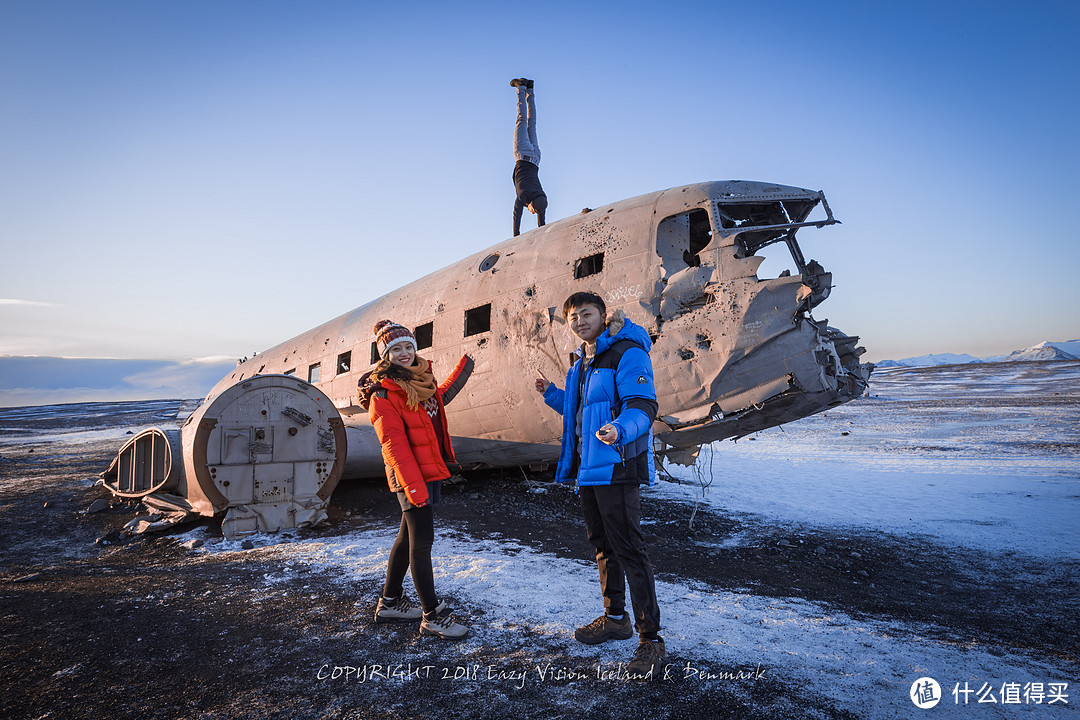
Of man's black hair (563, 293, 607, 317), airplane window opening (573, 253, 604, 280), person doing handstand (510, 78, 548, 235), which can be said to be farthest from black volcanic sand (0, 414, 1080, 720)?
person doing handstand (510, 78, 548, 235)

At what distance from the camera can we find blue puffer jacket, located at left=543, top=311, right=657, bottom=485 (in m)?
3.25

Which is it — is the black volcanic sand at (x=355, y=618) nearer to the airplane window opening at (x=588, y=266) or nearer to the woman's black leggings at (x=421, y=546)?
the woman's black leggings at (x=421, y=546)

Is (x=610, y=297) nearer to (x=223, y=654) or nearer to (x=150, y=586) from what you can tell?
(x=223, y=654)

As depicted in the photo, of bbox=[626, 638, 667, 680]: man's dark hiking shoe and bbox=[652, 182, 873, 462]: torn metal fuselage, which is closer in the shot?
bbox=[626, 638, 667, 680]: man's dark hiking shoe

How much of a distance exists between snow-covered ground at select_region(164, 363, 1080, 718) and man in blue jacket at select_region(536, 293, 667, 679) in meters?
0.30

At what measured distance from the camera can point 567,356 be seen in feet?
21.6

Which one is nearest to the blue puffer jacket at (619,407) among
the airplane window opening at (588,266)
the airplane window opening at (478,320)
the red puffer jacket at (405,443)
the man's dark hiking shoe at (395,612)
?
the red puffer jacket at (405,443)

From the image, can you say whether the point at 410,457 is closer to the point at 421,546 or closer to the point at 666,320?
the point at 421,546

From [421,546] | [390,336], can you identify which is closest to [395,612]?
[421,546]

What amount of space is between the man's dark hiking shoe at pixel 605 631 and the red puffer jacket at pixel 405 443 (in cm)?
147

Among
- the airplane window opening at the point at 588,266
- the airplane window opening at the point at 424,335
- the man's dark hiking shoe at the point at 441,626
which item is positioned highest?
the airplane window opening at the point at 588,266

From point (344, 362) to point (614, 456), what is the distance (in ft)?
26.6

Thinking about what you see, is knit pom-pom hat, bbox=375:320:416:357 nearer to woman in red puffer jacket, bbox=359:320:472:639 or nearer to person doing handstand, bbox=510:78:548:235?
woman in red puffer jacket, bbox=359:320:472:639

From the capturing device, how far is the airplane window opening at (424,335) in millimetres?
8477
